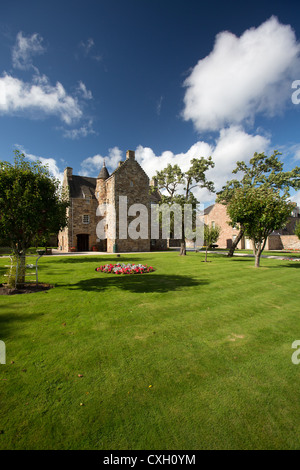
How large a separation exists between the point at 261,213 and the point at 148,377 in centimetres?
1752

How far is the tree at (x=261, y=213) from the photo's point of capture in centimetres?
1738

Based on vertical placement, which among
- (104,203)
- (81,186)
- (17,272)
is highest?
(81,186)

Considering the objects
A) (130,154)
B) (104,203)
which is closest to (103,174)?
(104,203)

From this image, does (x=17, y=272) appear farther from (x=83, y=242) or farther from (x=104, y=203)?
(x=104, y=203)

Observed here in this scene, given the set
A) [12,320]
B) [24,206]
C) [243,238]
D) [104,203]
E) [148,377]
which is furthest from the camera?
[243,238]

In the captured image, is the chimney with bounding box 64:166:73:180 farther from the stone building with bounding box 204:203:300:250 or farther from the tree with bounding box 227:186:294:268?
the tree with bounding box 227:186:294:268

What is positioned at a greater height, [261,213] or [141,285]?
[261,213]

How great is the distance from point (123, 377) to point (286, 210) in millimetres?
18411

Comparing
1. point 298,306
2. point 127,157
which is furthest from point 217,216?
point 298,306

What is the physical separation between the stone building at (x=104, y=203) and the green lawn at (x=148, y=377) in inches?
1090

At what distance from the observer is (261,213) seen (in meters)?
17.9

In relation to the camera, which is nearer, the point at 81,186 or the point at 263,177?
the point at 263,177

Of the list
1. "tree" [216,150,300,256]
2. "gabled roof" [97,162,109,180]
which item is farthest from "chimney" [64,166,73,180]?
"tree" [216,150,300,256]

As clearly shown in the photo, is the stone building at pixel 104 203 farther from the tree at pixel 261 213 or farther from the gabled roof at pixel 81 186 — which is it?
the tree at pixel 261 213
